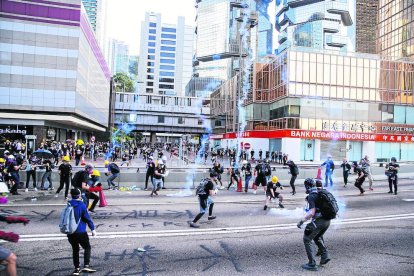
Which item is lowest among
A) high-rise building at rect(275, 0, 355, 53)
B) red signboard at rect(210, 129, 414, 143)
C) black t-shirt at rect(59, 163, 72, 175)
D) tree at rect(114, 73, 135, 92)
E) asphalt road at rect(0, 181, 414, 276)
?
asphalt road at rect(0, 181, 414, 276)

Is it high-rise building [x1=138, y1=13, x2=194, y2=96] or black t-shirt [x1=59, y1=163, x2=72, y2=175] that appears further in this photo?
high-rise building [x1=138, y1=13, x2=194, y2=96]

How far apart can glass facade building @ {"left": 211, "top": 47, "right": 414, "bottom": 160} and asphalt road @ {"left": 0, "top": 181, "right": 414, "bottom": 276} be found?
3337 cm

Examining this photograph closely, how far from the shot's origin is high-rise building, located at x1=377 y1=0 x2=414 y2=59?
84062 millimetres

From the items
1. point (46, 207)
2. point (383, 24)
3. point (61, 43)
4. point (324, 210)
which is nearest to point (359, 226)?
point (324, 210)

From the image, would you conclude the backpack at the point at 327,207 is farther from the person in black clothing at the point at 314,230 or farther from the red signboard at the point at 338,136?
the red signboard at the point at 338,136

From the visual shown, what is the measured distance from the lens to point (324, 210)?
6.66 metres

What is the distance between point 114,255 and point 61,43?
1550 inches

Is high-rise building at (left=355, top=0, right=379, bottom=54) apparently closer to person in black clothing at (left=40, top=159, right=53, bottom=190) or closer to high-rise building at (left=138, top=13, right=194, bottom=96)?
high-rise building at (left=138, top=13, right=194, bottom=96)

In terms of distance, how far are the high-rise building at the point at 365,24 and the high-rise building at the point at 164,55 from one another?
7914 centimetres

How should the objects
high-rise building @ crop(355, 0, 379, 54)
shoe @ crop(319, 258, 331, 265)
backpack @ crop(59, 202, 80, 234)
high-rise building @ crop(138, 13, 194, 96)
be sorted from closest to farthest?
backpack @ crop(59, 202, 80, 234), shoe @ crop(319, 258, 331, 265), high-rise building @ crop(355, 0, 379, 54), high-rise building @ crop(138, 13, 194, 96)

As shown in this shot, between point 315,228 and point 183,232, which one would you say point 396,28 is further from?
point 315,228

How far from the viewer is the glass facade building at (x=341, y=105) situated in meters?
45.8

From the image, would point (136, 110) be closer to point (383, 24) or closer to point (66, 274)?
point (383, 24)

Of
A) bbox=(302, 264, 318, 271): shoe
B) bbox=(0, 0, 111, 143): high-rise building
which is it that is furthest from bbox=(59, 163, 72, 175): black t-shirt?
bbox=(0, 0, 111, 143): high-rise building
